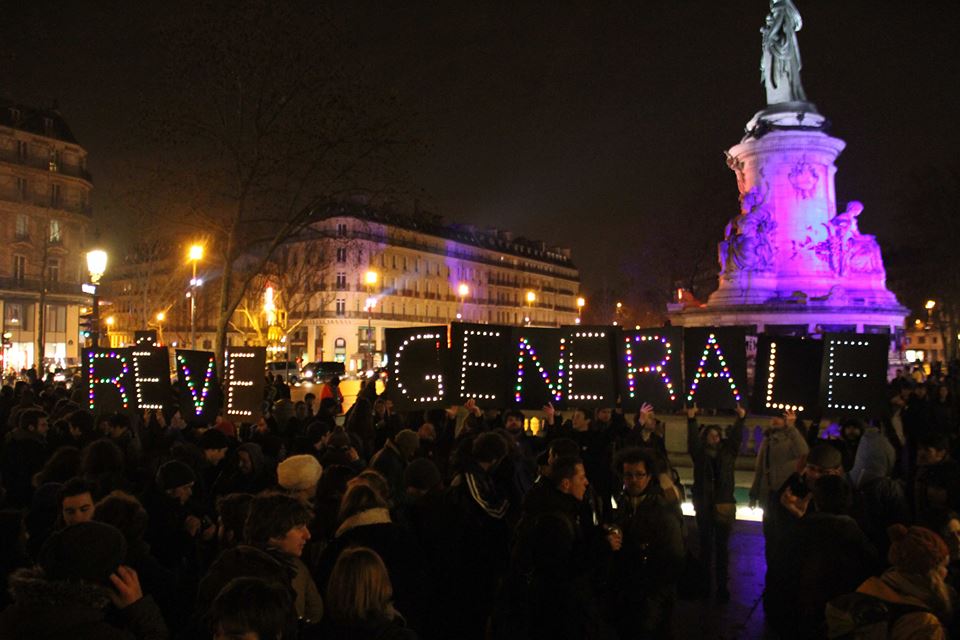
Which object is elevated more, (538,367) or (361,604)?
(538,367)

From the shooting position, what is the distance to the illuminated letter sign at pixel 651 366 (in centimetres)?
976

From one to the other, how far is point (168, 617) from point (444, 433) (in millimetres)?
5453

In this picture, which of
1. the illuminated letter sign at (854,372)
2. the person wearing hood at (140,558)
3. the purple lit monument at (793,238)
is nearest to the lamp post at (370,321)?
the purple lit monument at (793,238)

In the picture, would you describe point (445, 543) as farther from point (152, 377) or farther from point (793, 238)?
point (793, 238)

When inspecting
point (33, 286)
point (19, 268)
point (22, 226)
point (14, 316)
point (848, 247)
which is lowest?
point (14, 316)

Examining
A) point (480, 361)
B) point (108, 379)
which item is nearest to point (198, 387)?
point (108, 379)

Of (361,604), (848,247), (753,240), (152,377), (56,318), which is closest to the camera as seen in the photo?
(361,604)

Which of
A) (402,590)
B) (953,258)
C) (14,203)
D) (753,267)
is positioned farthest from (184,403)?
(14,203)

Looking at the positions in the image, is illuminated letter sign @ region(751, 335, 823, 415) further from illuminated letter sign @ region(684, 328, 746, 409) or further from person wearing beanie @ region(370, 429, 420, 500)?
person wearing beanie @ region(370, 429, 420, 500)

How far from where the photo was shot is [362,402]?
10461mm

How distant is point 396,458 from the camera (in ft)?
24.4

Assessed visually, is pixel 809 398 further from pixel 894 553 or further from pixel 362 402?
pixel 894 553

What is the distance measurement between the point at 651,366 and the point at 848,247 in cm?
2233

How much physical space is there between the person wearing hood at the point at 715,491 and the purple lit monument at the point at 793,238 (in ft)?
68.7
